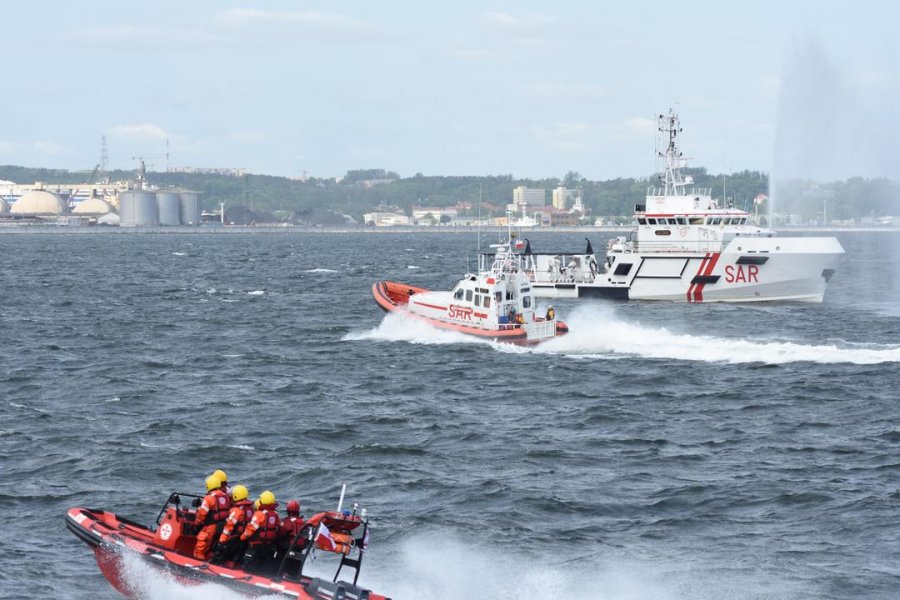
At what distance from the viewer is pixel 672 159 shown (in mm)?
77625

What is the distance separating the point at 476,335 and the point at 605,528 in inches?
1073

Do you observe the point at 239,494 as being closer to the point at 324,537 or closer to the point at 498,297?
the point at 324,537

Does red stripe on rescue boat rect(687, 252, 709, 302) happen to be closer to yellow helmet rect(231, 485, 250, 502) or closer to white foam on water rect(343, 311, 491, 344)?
white foam on water rect(343, 311, 491, 344)

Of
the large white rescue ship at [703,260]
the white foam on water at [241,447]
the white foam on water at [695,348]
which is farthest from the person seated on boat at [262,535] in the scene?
the large white rescue ship at [703,260]

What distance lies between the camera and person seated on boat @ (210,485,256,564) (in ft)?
66.2

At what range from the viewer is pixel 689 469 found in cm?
2952

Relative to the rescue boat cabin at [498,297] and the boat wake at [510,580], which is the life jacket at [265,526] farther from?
the rescue boat cabin at [498,297]

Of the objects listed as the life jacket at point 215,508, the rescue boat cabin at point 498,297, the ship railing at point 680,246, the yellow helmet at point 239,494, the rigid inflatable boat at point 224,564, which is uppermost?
the ship railing at point 680,246

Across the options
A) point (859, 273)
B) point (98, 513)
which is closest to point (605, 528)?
point (98, 513)

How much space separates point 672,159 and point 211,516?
61.4 m

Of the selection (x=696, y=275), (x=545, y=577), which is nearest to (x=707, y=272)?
(x=696, y=275)

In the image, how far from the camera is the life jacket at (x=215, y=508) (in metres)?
20.4

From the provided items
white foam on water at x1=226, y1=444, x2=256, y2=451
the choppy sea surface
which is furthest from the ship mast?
white foam on water at x1=226, y1=444, x2=256, y2=451

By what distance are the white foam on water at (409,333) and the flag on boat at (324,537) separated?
3207 cm
